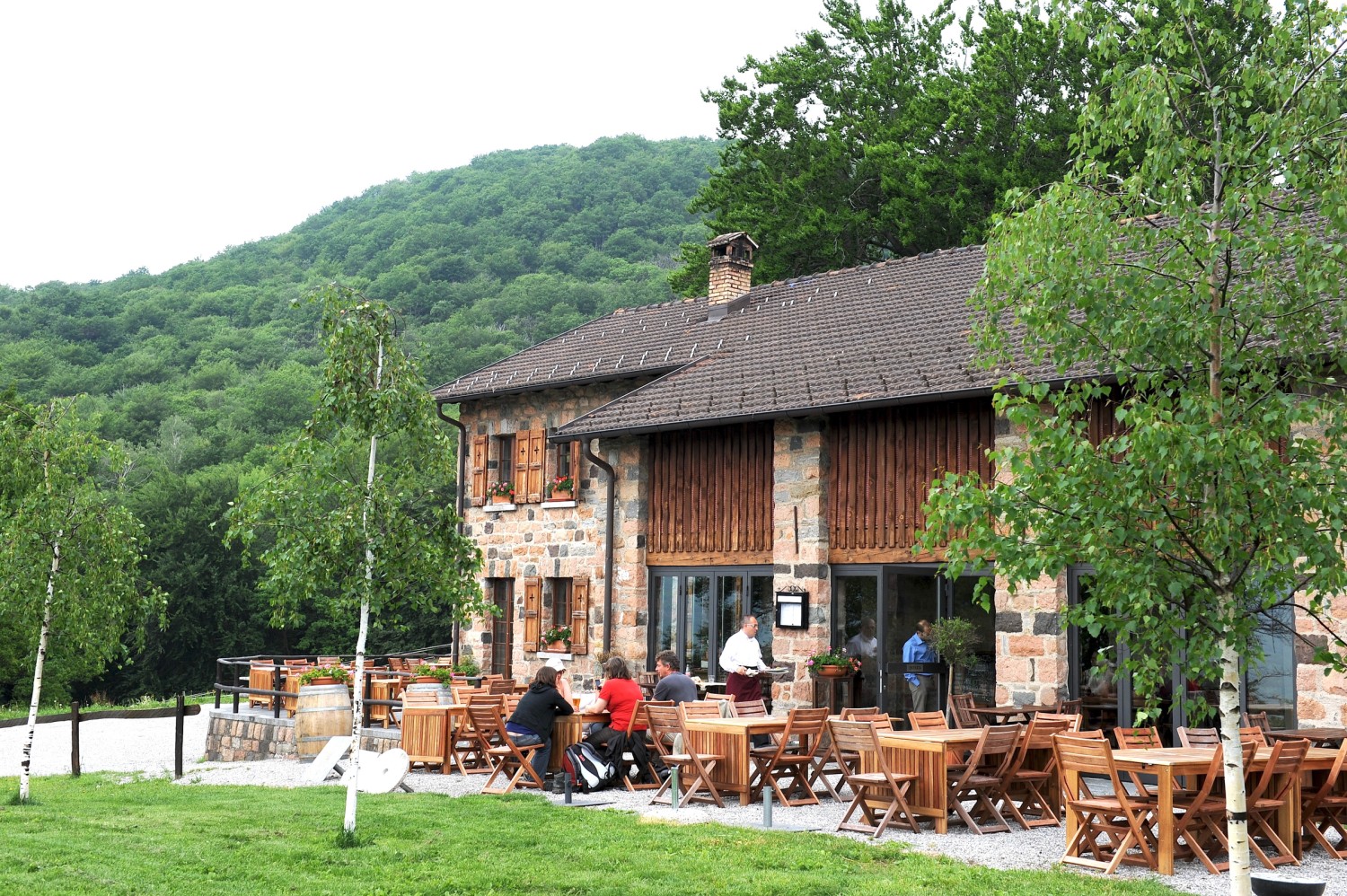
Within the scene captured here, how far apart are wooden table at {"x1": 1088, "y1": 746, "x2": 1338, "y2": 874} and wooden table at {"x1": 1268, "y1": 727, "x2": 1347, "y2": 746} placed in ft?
5.05

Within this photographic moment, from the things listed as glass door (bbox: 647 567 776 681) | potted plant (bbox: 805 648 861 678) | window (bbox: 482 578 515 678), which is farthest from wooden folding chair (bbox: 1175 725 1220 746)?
window (bbox: 482 578 515 678)

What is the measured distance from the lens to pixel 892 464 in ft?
50.2

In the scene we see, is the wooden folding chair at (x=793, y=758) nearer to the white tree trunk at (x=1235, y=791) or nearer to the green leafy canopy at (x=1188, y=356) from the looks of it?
the green leafy canopy at (x=1188, y=356)

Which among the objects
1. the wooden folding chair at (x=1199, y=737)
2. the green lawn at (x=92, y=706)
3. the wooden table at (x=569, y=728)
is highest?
the wooden folding chair at (x=1199, y=737)

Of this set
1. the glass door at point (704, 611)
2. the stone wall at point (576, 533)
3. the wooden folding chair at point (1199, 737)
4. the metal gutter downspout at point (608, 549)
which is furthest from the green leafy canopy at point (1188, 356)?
the metal gutter downspout at point (608, 549)

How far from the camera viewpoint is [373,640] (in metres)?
41.9

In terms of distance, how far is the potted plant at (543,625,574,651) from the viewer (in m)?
19.0

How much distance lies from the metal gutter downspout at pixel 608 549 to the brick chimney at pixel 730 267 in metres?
4.53

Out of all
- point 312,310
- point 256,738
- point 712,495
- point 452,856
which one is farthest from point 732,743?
point 312,310

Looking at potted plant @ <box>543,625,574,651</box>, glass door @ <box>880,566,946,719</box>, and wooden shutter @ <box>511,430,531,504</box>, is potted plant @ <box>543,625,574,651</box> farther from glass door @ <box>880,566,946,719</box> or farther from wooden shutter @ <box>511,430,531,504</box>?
glass door @ <box>880,566,946,719</box>

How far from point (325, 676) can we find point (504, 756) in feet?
16.7

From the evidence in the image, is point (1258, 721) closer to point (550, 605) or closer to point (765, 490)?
point (765, 490)

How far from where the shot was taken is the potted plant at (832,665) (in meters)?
15.3

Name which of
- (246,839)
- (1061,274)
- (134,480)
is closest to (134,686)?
(134,480)
